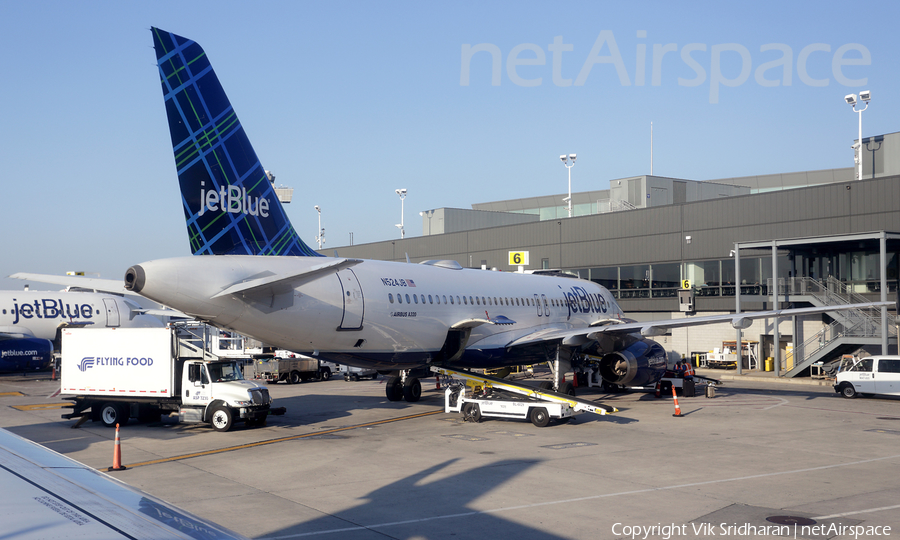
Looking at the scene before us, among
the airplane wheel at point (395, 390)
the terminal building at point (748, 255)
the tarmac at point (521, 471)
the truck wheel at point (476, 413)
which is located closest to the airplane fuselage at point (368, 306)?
the tarmac at point (521, 471)

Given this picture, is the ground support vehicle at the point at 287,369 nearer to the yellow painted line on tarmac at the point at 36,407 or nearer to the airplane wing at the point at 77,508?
the yellow painted line on tarmac at the point at 36,407

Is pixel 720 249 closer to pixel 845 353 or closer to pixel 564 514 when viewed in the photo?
pixel 845 353

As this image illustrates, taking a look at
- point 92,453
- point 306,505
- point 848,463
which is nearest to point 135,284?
point 92,453

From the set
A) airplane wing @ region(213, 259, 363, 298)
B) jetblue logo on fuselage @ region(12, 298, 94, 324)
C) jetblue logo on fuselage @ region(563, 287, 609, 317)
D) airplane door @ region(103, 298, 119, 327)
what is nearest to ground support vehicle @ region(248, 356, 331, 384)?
jetblue logo on fuselage @ region(563, 287, 609, 317)

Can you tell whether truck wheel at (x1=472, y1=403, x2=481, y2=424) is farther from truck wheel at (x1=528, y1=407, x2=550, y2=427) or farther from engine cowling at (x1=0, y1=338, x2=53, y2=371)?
engine cowling at (x1=0, y1=338, x2=53, y2=371)

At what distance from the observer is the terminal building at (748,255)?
3562 centimetres

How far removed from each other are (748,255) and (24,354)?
135 feet

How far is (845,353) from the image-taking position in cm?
3556

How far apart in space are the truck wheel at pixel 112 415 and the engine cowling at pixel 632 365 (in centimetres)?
1606

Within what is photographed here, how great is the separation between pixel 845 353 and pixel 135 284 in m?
33.4

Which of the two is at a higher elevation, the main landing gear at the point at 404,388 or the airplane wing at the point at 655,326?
the airplane wing at the point at 655,326

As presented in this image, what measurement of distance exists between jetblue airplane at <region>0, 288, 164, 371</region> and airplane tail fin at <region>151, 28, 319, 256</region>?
27.5 m

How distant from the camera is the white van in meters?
27.1

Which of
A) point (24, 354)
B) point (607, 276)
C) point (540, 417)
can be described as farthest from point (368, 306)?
point (607, 276)
